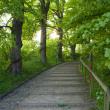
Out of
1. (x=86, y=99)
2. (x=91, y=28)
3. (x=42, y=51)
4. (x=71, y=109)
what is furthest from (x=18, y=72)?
(x=91, y=28)

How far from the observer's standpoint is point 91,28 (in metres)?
4.54

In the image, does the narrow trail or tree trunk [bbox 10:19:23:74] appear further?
tree trunk [bbox 10:19:23:74]

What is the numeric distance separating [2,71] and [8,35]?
656 cm

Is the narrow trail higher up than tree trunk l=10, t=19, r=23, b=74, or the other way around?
tree trunk l=10, t=19, r=23, b=74

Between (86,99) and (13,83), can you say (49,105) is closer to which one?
(86,99)

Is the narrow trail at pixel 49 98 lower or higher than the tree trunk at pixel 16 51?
lower

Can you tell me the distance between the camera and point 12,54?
58.8 feet

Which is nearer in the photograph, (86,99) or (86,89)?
(86,99)

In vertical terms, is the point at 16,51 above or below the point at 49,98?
above

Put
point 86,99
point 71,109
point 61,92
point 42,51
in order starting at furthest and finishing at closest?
1. point 42,51
2. point 61,92
3. point 86,99
4. point 71,109

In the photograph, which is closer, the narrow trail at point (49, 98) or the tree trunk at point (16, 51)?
the narrow trail at point (49, 98)

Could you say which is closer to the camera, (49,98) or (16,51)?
(49,98)

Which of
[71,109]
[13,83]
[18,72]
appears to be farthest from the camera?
[18,72]

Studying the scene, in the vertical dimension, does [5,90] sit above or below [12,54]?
below
